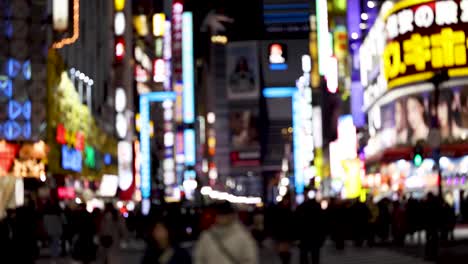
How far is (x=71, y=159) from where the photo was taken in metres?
64.5

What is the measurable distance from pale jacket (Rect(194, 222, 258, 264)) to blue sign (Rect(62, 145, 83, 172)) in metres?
53.3

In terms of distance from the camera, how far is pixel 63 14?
57781 mm

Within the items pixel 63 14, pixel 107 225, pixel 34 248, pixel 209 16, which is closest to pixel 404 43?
pixel 63 14

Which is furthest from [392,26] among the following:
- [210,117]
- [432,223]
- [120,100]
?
[210,117]

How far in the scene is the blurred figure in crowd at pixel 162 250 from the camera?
8.39 m

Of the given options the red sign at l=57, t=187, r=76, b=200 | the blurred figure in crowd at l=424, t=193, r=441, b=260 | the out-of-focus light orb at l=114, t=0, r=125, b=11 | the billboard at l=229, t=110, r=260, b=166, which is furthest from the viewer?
the billboard at l=229, t=110, r=260, b=166

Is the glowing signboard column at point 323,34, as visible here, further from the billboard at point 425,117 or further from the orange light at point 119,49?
the billboard at point 425,117

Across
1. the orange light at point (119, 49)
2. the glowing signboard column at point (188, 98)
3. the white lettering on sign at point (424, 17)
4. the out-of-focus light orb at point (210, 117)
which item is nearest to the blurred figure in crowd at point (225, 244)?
Result: the white lettering on sign at point (424, 17)

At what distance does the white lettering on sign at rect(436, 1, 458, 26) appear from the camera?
53.8 metres

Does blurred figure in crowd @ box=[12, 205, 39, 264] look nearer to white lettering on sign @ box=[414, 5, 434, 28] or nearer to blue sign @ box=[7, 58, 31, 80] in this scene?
white lettering on sign @ box=[414, 5, 434, 28]

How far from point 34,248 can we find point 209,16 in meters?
176

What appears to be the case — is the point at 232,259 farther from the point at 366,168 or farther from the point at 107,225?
the point at 366,168

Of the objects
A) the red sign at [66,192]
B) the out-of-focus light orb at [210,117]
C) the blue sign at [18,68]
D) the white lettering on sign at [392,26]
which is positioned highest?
the out-of-focus light orb at [210,117]

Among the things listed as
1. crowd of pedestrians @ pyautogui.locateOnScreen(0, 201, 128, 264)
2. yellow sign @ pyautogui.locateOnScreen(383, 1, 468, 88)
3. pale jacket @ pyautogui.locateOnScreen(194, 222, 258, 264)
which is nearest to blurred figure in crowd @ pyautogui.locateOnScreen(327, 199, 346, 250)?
crowd of pedestrians @ pyautogui.locateOnScreen(0, 201, 128, 264)
